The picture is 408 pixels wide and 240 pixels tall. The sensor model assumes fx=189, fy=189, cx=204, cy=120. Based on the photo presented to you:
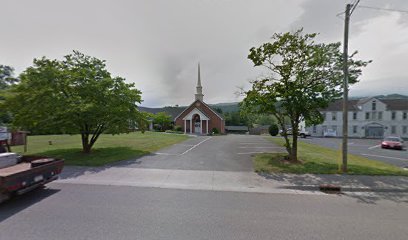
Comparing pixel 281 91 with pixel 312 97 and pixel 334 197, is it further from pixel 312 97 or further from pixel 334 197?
pixel 334 197

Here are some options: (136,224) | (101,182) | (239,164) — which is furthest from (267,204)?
(101,182)

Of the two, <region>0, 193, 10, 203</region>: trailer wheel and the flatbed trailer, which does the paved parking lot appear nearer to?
the flatbed trailer

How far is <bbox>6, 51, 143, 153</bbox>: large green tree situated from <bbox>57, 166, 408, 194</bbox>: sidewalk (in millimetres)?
3097

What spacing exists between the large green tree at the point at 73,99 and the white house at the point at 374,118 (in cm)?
3938

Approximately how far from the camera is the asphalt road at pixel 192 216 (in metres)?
3.60

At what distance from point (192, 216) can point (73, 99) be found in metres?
9.02

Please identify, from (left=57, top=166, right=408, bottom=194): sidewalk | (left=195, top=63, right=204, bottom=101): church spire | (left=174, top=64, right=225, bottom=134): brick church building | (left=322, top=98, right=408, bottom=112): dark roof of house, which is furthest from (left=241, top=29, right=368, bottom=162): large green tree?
(left=322, top=98, right=408, bottom=112): dark roof of house

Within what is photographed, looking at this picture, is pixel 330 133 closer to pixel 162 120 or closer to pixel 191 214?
pixel 162 120

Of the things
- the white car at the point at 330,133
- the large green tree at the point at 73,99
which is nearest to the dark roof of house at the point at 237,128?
the white car at the point at 330,133

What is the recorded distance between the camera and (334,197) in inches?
225

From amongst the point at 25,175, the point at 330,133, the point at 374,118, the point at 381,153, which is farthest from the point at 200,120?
the point at 374,118

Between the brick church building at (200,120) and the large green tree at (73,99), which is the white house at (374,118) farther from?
the large green tree at (73,99)

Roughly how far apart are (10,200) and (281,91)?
1063 cm

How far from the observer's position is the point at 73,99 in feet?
31.9
